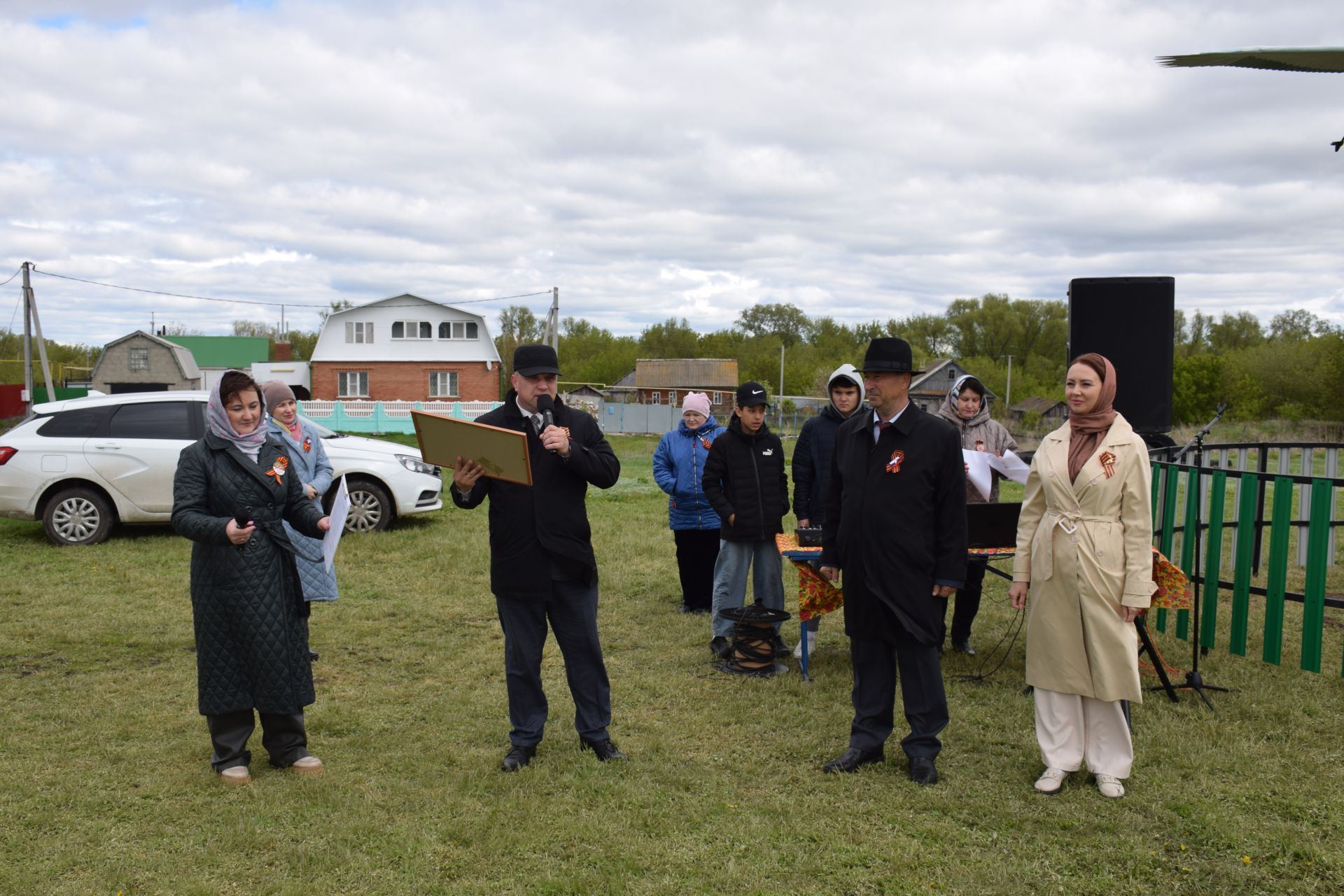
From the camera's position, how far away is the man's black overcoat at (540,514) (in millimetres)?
4363

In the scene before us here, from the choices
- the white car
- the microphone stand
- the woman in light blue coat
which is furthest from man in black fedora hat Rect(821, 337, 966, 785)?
the white car

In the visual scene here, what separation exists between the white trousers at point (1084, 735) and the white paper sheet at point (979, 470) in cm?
185

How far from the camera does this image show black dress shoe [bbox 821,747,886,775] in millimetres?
4457

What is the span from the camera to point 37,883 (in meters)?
3.38

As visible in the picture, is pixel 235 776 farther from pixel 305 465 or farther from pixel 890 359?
pixel 890 359

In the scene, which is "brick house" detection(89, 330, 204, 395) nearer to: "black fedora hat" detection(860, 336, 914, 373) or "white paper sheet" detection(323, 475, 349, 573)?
"white paper sheet" detection(323, 475, 349, 573)

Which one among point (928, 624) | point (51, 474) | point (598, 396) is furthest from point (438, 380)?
point (928, 624)

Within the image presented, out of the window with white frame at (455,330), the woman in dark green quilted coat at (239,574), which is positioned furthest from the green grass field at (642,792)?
the window with white frame at (455,330)

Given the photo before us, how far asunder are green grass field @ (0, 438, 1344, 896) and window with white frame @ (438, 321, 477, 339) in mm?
39864

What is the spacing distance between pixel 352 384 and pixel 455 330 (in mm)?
5349

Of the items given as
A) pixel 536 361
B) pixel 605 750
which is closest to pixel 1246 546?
pixel 605 750

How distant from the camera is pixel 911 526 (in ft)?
13.9

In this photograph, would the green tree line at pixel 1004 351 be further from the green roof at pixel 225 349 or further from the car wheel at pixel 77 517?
the car wheel at pixel 77 517

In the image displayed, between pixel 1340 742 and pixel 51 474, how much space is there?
1137 centimetres
